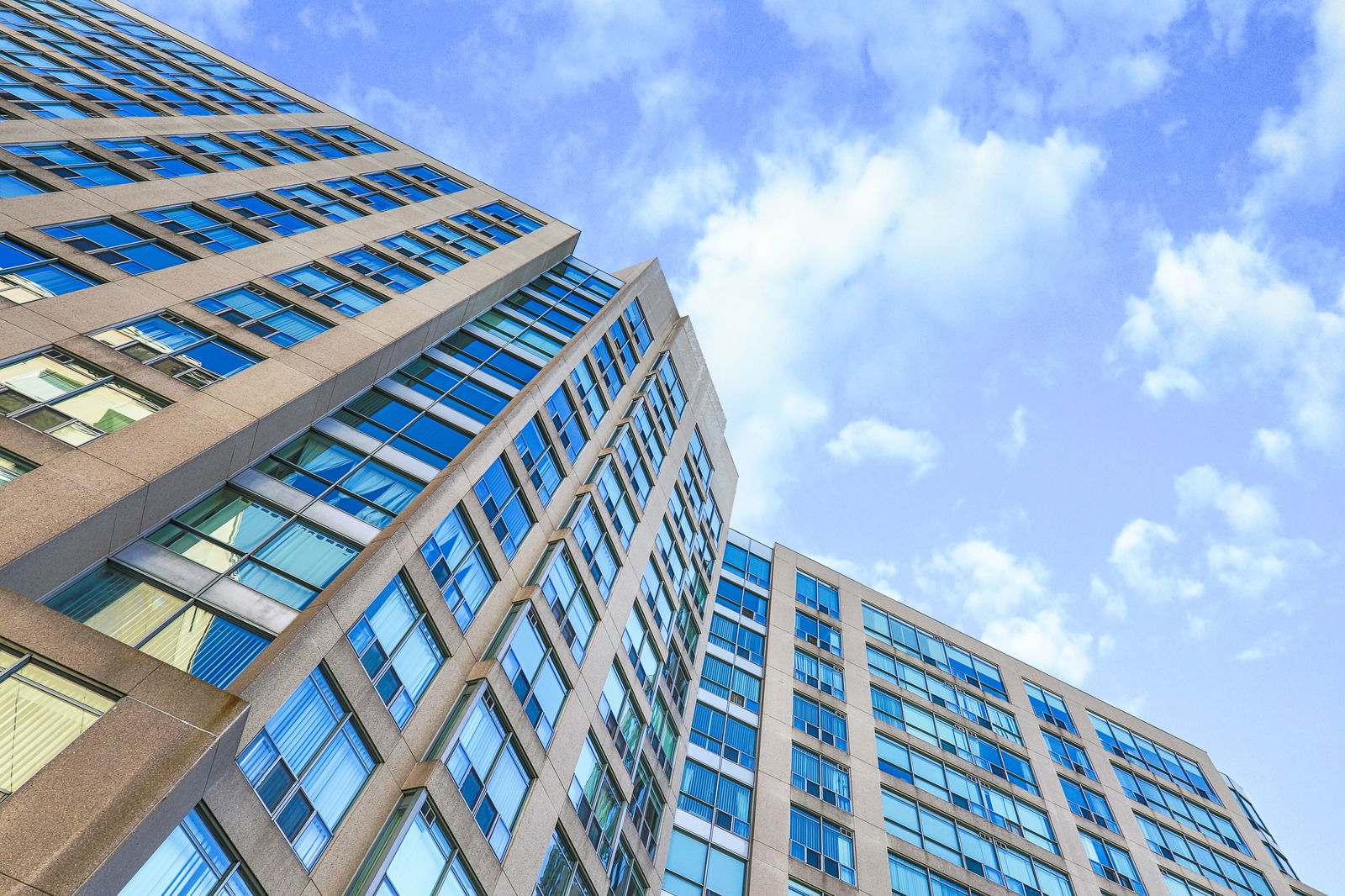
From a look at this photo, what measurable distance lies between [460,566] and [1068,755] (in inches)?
1347

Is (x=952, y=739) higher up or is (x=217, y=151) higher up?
(x=217, y=151)

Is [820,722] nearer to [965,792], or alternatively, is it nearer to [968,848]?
[965,792]

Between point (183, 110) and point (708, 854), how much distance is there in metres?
36.0

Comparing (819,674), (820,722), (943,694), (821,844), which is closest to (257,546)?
(821,844)

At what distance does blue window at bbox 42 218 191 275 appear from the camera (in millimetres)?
21484

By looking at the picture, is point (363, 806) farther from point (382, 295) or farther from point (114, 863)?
point (382, 295)

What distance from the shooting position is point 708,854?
2802cm

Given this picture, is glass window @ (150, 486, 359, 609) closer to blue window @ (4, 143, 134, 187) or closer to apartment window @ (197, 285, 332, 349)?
apartment window @ (197, 285, 332, 349)

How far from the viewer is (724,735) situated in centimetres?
3272

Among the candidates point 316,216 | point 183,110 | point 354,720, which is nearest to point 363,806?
point 354,720

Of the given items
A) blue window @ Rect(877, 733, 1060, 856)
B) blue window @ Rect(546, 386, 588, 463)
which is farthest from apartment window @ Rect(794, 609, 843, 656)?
blue window @ Rect(546, 386, 588, 463)

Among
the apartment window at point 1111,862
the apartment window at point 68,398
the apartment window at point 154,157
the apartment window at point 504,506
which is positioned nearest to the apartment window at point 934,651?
the apartment window at point 1111,862

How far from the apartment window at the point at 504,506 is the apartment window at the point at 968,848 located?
19.2m

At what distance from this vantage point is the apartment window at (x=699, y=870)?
26.8 meters
